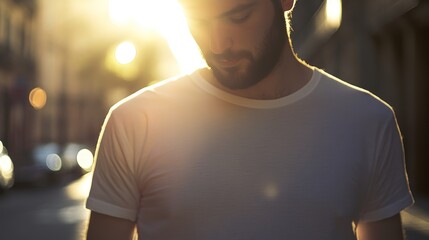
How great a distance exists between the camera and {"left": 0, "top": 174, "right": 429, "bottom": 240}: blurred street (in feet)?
56.5

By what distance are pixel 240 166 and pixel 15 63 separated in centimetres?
5482

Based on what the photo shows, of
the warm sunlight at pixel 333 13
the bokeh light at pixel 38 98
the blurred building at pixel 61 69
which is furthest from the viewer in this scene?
the bokeh light at pixel 38 98

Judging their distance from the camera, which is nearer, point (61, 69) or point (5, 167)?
point (5, 167)

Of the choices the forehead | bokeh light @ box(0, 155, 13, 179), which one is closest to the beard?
the forehead

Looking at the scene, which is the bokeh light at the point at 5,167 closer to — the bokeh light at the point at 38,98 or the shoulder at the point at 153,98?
the shoulder at the point at 153,98

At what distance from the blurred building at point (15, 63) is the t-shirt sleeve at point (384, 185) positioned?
48346 millimetres

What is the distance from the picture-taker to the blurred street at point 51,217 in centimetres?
1722

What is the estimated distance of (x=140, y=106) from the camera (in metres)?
3.06

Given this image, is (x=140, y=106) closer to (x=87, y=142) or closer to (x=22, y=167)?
(x=22, y=167)

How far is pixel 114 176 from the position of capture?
302 centimetres

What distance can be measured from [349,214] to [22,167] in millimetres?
36539

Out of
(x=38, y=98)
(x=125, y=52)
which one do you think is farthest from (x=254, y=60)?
(x=125, y=52)

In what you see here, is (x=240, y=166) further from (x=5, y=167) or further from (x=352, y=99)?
(x=5, y=167)

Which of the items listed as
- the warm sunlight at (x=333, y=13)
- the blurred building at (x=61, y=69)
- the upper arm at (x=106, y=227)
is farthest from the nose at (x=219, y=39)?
the blurred building at (x=61, y=69)
